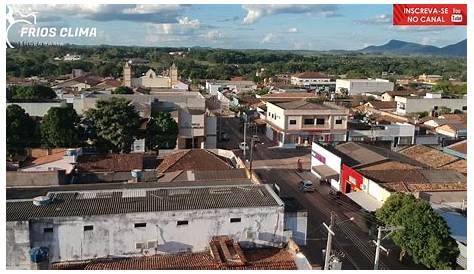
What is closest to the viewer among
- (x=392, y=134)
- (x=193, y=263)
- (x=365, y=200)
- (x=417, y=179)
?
(x=193, y=263)

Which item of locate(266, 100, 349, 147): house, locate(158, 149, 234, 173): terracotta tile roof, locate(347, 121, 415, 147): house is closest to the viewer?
locate(158, 149, 234, 173): terracotta tile roof

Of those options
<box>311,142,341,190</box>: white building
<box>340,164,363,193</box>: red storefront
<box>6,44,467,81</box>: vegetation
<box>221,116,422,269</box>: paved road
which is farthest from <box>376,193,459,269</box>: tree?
<box>6,44,467,81</box>: vegetation

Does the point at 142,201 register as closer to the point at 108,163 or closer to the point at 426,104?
the point at 108,163

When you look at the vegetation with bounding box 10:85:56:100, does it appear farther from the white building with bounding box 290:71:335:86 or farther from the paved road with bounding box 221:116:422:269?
the white building with bounding box 290:71:335:86

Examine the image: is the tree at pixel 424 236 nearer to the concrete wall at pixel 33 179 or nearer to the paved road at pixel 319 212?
the paved road at pixel 319 212

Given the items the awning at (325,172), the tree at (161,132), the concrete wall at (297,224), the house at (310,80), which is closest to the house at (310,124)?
the awning at (325,172)

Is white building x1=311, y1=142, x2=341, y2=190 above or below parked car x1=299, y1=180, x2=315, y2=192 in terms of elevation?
above

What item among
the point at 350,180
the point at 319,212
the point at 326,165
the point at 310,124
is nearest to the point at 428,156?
the point at 326,165

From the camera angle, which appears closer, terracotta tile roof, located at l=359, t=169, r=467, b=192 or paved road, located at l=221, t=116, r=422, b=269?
paved road, located at l=221, t=116, r=422, b=269
